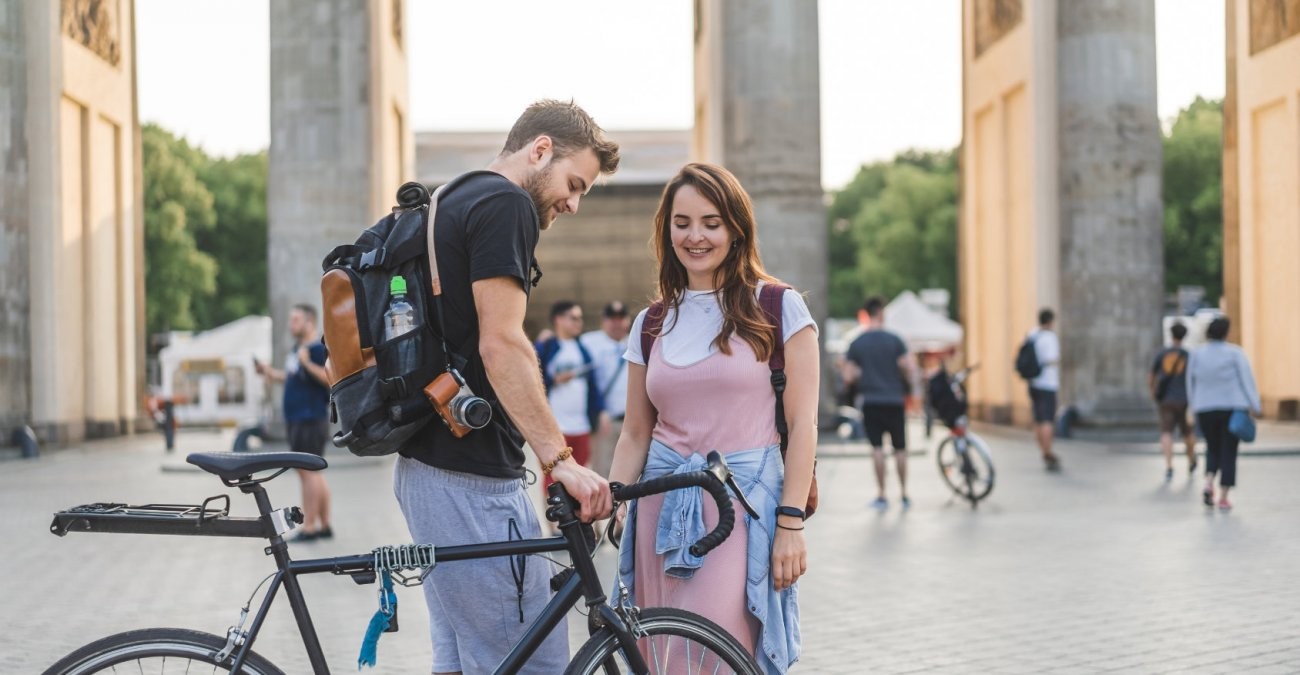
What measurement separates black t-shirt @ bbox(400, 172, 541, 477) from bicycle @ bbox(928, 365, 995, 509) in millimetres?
10881

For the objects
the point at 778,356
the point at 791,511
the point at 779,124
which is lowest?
the point at 791,511

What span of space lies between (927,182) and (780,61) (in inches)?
1957

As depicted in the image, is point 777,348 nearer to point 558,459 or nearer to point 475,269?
point 558,459

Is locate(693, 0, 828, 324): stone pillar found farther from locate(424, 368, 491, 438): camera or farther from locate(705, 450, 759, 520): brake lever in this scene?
locate(424, 368, 491, 438): camera

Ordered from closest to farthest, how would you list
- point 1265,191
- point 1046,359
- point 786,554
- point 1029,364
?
point 786,554
point 1029,364
point 1046,359
point 1265,191

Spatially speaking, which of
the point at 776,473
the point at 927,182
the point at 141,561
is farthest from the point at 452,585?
the point at 927,182

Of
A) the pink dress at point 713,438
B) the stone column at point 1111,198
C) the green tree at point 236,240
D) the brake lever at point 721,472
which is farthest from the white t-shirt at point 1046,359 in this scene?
the green tree at point 236,240

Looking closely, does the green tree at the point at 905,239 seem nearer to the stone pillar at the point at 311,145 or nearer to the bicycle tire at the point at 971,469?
the stone pillar at the point at 311,145

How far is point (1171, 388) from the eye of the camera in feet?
56.6

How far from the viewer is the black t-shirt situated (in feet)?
11.5

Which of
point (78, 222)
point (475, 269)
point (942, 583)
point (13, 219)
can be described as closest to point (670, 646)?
point (475, 269)

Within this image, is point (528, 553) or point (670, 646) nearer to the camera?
point (528, 553)

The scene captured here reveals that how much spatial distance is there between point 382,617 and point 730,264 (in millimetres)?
1260

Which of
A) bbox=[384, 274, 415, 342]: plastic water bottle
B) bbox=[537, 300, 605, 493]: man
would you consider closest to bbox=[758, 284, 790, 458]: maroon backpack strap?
bbox=[384, 274, 415, 342]: plastic water bottle
